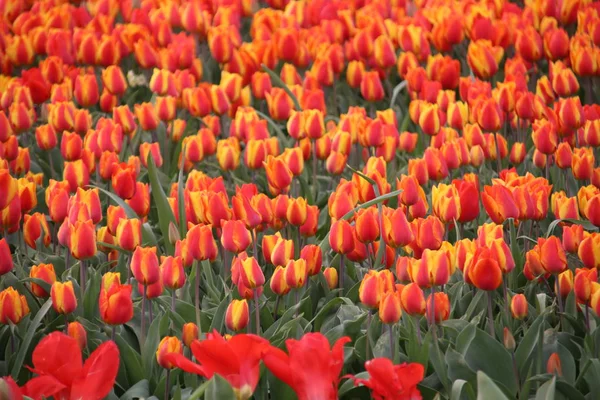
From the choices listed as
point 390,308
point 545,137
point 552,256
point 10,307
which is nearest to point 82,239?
point 10,307

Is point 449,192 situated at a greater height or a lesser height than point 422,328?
greater

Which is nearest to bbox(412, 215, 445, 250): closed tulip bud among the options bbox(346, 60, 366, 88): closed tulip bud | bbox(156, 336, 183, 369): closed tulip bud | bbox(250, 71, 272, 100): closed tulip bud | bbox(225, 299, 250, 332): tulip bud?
bbox(225, 299, 250, 332): tulip bud

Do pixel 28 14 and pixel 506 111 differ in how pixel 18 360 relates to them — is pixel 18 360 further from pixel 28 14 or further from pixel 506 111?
pixel 28 14

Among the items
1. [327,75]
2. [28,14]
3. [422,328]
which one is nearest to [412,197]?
[422,328]

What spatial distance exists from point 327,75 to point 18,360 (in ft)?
7.76

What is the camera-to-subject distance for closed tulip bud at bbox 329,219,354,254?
8.25 feet

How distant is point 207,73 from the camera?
497 cm

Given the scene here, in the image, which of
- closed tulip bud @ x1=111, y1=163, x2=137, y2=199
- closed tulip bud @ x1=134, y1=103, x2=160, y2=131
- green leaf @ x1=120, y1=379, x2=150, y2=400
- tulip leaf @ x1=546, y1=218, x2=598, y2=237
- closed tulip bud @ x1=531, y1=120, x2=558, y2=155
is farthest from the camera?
closed tulip bud @ x1=134, y1=103, x2=160, y2=131

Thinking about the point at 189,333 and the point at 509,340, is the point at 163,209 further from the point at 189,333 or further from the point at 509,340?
the point at 509,340

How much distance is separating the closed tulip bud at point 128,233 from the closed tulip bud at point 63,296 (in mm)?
245

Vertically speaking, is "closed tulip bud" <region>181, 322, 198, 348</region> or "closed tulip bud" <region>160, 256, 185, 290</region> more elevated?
"closed tulip bud" <region>160, 256, 185, 290</region>

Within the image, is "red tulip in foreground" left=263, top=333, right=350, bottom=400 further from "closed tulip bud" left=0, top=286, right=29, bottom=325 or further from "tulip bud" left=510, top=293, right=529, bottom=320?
"closed tulip bud" left=0, top=286, right=29, bottom=325

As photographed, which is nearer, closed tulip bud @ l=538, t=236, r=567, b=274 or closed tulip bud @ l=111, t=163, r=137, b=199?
closed tulip bud @ l=538, t=236, r=567, b=274

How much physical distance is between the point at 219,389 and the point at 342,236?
76 cm
